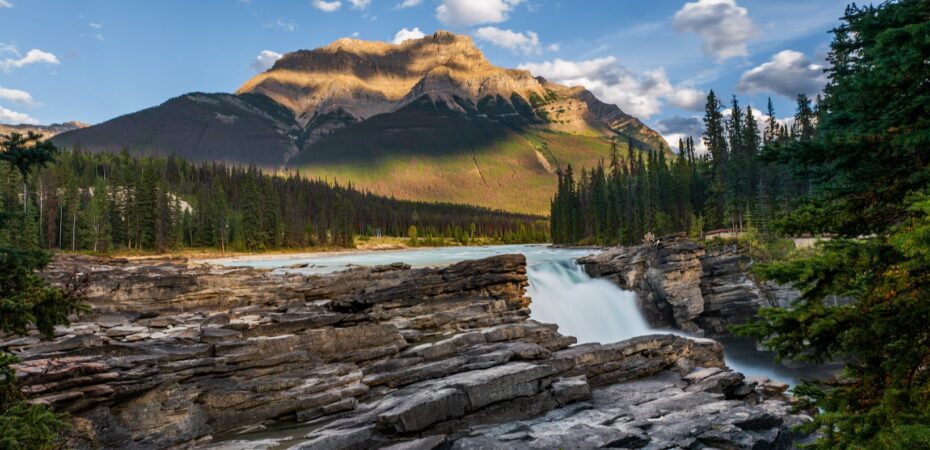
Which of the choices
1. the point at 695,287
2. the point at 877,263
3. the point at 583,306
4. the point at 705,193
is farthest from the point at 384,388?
the point at 705,193

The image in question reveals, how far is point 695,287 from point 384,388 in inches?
1527

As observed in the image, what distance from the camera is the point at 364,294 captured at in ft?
103

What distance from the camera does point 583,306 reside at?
45469mm

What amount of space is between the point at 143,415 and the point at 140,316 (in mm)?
15624

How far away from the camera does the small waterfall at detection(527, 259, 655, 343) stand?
41.2m

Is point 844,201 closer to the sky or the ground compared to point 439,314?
closer to the sky

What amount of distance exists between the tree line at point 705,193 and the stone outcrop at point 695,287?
1600 centimetres

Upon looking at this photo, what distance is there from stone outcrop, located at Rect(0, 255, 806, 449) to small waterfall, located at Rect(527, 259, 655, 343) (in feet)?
56.8

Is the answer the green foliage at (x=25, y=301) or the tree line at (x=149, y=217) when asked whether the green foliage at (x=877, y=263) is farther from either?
the tree line at (x=149, y=217)

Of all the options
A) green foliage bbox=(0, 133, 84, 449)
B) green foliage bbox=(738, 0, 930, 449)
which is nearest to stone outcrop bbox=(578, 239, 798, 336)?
green foliage bbox=(738, 0, 930, 449)

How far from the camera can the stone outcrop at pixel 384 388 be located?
14.4 m

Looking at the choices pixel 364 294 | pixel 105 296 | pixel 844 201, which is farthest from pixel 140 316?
pixel 844 201

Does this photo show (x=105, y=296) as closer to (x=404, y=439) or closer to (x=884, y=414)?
(x=404, y=439)

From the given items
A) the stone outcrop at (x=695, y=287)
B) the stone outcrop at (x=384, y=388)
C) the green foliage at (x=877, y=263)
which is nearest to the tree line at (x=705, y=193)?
the stone outcrop at (x=695, y=287)
